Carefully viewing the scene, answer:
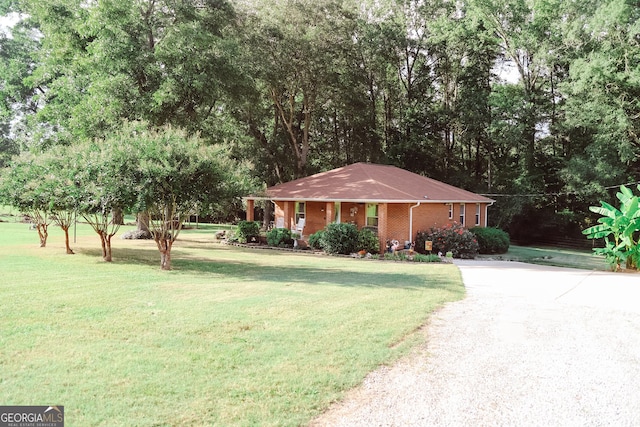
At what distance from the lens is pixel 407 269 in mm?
14750

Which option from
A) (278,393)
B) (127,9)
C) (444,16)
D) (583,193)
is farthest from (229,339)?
(444,16)

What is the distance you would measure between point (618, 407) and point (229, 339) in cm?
475

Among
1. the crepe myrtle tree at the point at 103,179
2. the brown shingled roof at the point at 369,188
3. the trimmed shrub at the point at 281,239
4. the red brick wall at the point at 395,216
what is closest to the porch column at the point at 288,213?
the red brick wall at the point at 395,216

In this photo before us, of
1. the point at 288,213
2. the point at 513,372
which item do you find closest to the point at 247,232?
the point at 288,213

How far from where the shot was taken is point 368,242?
18.9 m

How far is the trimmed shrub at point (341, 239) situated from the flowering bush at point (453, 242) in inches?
124

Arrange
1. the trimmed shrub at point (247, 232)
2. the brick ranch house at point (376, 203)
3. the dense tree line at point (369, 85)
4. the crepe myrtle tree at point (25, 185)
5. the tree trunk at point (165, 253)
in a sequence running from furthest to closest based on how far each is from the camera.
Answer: the trimmed shrub at point (247, 232), the dense tree line at point (369, 85), the brick ranch house at point (376, 203), the crepe myrtle tree at point (25, 185), the tree trunk at point (165, 253)

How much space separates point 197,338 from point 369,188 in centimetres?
1489

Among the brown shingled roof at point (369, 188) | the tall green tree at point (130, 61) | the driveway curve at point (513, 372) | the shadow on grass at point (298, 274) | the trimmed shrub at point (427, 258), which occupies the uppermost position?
the tall green tree at point (130, 61)

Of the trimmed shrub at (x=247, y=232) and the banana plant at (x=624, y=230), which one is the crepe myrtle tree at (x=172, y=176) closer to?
the trimmed shrub at (x=247, y=232)

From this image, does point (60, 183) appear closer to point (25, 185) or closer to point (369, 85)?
point (25, 185)

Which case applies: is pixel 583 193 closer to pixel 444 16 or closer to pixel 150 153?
pixel 444 16

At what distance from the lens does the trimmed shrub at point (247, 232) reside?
22750mm

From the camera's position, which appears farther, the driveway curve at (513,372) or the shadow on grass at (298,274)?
the shadow on grass at (298,274)
